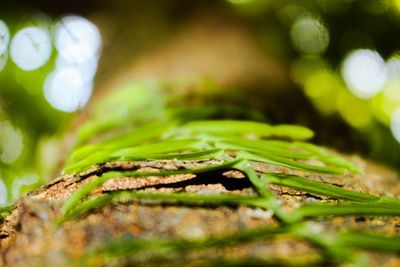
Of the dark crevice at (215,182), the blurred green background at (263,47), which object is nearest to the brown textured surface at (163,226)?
the dark crevice at (215,182)

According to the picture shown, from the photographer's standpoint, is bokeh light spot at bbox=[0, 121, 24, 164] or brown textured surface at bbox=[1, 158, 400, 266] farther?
bokeh light spot at bbox=[0, 121, 24, 164]

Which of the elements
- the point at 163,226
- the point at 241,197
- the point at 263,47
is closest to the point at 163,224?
the point at 163,226

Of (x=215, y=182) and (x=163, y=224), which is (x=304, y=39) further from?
(x=163, y=224)

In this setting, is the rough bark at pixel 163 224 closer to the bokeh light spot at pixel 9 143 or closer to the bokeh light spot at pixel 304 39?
the bokeh light spot at pixel 9 143

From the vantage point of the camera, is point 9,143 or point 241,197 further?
point 9,143

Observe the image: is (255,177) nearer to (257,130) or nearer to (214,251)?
(214,251)

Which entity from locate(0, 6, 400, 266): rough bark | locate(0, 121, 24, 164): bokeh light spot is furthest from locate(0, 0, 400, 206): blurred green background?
locate(0, 6, 400, 266): rough bark

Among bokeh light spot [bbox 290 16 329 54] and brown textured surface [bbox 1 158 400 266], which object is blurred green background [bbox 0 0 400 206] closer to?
bokeh light spot [bbox 290 16 329 54]

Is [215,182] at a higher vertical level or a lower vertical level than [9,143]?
lower
